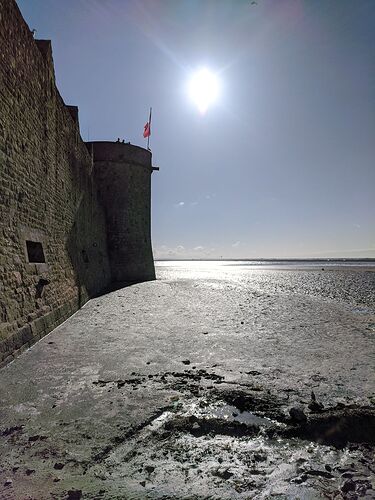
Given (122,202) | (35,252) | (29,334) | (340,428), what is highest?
(122,202)

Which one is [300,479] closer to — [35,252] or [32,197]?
[35,252]

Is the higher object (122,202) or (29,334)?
(122,202)

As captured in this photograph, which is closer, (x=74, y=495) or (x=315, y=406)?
(x=74, y=495)

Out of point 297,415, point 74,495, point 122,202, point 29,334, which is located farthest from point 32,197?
point 122,202

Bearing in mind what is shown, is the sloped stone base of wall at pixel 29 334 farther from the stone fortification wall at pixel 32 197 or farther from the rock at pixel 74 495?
the rock at pixel 74 495

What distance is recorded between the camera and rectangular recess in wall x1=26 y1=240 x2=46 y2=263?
7548 millimetres

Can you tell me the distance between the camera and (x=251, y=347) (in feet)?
21.7

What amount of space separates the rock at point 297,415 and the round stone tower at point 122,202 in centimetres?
1818

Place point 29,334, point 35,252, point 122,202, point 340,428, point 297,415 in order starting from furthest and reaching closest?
point 122,202 → point 35,252 → point 29,334 → point 297,415 → point 340,428

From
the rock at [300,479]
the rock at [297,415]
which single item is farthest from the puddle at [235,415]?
the rock at [300,479]

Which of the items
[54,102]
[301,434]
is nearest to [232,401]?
[301,434]

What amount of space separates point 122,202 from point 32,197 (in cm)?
1405

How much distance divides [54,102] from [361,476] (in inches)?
422

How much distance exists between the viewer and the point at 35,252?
7.92m
